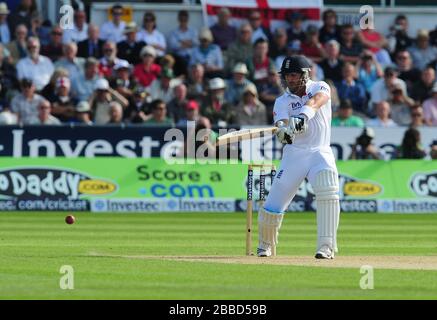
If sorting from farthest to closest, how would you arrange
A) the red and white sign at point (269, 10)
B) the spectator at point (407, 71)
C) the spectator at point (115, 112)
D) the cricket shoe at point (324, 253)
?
the red and white sign at point (269, 10) < the spectator at point (407, 71) < the spectator at point (115, 112) < the cricket shoe at point (324, 253)

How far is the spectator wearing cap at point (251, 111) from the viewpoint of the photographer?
24.4 metres

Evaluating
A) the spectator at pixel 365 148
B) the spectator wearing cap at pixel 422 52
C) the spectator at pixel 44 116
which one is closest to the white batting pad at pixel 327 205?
the spectator at pixel 365 148

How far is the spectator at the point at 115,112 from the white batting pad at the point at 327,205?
11199 millimetres

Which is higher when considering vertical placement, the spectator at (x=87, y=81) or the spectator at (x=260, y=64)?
the spectator at (x=260, y=64)

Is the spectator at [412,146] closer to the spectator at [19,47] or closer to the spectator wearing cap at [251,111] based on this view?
the spectator wearing cap at [251,111]

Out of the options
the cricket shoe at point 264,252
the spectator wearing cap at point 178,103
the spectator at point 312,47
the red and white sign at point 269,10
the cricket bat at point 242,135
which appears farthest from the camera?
the red and white sign at point 269,10

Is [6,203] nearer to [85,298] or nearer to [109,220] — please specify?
[109,220]

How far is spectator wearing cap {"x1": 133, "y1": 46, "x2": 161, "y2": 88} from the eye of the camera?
25.4 metres

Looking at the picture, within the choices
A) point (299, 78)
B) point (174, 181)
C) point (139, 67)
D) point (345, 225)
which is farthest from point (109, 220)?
point (299, 78)

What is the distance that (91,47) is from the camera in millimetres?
25969

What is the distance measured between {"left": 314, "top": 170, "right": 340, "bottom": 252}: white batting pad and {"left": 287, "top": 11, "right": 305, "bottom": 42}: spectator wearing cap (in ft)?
46.1

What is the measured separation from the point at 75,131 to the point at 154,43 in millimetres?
3930

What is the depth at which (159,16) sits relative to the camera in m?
27.9

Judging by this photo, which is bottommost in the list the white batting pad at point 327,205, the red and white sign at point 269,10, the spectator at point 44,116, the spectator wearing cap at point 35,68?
the white batting pad at point 327,205
